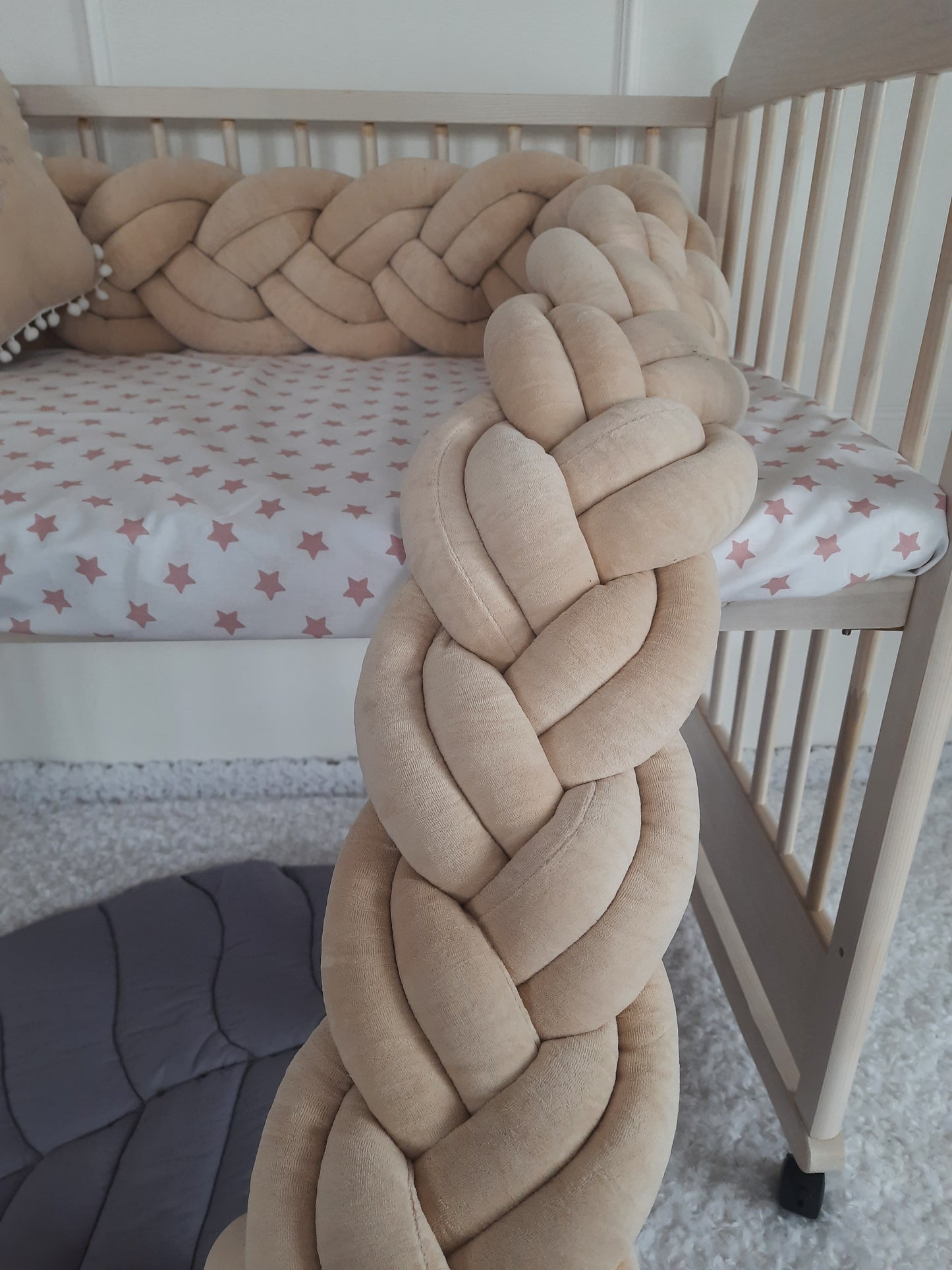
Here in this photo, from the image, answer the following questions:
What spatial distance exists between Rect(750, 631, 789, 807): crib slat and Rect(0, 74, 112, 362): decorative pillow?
28.6 inches

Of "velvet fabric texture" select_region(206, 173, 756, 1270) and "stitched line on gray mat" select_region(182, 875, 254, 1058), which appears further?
"stitched line on gray mat" select_region(182, 875, 254, 1058)

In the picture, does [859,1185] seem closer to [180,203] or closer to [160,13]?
[180,203]

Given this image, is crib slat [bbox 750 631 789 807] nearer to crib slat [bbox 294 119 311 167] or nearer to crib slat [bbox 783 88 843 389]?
crib slat [bbox 783 88 843 389]

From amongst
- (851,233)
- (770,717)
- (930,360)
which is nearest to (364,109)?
(851,233)

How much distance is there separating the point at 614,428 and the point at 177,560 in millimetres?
260

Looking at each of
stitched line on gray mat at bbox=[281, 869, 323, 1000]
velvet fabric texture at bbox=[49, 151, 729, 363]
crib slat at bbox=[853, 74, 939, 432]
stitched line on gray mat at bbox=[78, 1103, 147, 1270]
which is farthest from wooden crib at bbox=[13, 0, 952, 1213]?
stitched line on gray mat at bbox=[78, 1103, 147, 1270]

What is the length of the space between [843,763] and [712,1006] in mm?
336

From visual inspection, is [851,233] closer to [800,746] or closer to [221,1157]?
[800,746]

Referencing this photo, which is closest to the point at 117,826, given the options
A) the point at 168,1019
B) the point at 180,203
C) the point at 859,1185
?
the point at 168,1019

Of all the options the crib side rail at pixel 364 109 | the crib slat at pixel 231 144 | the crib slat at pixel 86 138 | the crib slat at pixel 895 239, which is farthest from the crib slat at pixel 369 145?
the crib slat at pixel 895 239

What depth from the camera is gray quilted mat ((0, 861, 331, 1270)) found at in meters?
0.68

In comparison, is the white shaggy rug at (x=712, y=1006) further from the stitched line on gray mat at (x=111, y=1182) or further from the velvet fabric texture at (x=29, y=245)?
the velvet fabric texture at (x=29, y=245)

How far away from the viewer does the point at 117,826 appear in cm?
120

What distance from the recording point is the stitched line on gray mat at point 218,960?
83 cm
